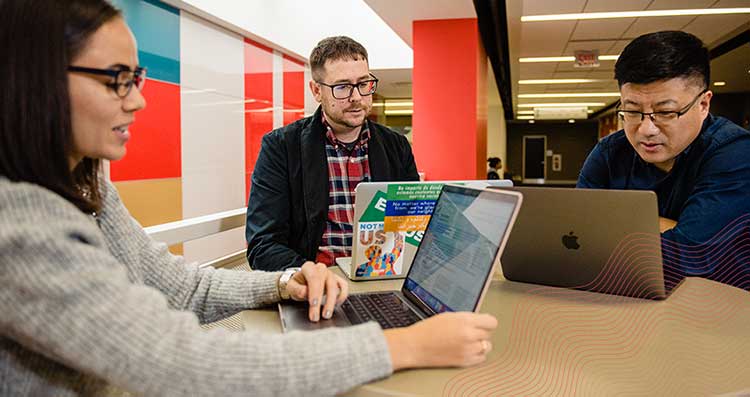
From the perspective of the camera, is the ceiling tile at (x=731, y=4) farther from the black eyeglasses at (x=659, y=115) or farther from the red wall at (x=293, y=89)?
the black eyeglasses at (x=659, y=115)

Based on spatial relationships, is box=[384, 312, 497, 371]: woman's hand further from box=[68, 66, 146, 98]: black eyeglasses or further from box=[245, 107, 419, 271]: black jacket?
box=[245, 107, 419, 271]: black jacket

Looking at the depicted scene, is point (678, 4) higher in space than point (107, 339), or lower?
higher

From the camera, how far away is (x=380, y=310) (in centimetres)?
118

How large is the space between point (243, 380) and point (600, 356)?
619 mm

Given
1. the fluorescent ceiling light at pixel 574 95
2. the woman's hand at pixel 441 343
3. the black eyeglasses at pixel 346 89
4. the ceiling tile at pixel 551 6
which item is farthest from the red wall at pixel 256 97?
the fluorescent ceiling light at pixel 574 95

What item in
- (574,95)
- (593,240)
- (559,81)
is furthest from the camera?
(574,95)

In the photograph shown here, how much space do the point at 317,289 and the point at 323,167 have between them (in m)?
1.14

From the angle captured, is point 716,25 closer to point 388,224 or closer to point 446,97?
Answer: point 446,97

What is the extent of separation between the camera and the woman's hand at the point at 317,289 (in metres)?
1.13

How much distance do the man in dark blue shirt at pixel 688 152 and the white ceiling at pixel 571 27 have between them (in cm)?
391

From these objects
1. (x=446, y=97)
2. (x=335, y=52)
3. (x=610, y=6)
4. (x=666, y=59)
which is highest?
(x=610, y=6)

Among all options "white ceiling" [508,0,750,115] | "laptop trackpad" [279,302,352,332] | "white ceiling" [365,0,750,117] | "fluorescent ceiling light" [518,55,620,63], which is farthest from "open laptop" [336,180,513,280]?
"fluorescent ceiling light" [518,55,620,63]

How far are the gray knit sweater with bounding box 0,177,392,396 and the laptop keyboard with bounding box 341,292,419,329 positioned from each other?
26cm

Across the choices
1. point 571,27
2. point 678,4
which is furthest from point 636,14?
point 571,27
